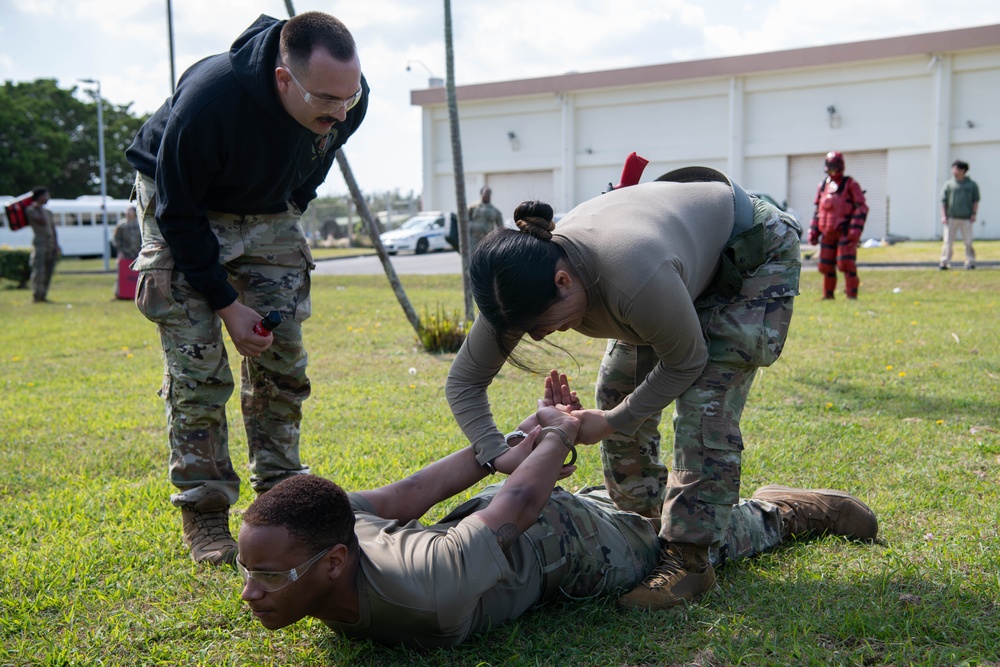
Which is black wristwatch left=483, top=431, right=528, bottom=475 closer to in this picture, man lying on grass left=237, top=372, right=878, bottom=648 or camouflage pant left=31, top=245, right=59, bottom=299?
man lying on grass left=237, top=372, right=878, bottom=648

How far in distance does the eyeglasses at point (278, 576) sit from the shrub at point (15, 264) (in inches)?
806

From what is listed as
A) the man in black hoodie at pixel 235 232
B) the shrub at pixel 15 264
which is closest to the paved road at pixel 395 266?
the shrub at pixel 15 264

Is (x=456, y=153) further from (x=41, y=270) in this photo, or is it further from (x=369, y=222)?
(x=41, y=270)

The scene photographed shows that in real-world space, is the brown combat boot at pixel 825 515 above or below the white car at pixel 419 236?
below

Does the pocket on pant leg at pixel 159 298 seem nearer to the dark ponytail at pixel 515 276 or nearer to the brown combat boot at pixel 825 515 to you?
the dark ponytail at pixel 515 276

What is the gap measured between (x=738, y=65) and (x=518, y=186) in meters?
9.56

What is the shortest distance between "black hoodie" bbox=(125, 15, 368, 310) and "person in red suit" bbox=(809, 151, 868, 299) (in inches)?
382

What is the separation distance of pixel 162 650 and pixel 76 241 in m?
37.0

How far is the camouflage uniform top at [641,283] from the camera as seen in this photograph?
2.57 m

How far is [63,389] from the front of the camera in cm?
743

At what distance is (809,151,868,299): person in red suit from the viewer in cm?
1180

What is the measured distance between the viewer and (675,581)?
3.02m

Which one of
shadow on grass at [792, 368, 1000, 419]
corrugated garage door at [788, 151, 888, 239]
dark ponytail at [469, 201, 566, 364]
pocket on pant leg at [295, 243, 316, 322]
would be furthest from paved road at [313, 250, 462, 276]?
dark ponytail at [469, 201, 566, 364]

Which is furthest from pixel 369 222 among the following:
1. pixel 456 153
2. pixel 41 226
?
pixel 41 226
